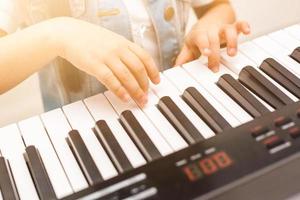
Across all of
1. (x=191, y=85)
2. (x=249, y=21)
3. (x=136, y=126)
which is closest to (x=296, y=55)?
(x=191, y=85)

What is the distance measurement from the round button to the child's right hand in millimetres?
231

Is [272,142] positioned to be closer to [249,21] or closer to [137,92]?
Result: [137,92]

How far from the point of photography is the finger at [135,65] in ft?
1.98

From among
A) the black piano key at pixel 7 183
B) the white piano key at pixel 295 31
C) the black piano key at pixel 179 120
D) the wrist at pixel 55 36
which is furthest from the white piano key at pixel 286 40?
the black piano key at pixel 7 183

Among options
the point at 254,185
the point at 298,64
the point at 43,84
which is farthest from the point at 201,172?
the point at 43,84

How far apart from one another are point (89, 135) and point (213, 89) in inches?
6.8

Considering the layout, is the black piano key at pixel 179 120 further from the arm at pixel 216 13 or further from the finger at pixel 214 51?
the arm at pixel 216 13

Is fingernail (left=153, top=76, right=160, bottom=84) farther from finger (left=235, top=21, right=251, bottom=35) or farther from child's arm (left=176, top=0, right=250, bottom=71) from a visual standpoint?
finger (left=235, top=21, right=251, bottom=35)

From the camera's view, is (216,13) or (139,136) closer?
(139,136)

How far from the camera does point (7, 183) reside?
1.67 feet

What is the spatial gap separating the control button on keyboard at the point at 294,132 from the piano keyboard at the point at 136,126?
0.06 metres

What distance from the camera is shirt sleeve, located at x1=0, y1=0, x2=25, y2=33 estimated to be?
0.71 m

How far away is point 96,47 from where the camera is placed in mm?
617

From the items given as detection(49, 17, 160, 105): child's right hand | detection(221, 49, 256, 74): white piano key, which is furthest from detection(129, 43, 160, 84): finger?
detection(221, 49, 256, 74): white piano key
